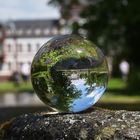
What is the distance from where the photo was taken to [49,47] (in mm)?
6629

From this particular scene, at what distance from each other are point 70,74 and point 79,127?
21.7 inches

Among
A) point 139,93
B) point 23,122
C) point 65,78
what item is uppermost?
point 65,78

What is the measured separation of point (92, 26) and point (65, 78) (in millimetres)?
30848

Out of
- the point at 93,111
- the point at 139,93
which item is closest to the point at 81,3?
the point at 139,93

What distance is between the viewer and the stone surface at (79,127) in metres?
6.00

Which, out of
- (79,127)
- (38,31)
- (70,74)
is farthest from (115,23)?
(38,31)

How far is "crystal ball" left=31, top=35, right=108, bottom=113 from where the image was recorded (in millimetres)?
6426

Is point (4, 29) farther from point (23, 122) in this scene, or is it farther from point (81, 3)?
point (23, 122)

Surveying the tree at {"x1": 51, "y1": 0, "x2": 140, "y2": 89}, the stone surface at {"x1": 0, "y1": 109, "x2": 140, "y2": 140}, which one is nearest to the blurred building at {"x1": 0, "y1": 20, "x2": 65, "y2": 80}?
the tree at {"x1": 51, "y1": 0, "x2": 140, "y2": 89}

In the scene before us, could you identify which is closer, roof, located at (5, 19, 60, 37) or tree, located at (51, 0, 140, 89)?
tree, located at (51, 0, 140, 89)

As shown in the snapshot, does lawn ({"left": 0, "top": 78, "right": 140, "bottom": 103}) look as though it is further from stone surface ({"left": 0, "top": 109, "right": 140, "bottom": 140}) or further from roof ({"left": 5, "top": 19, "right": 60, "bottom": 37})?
roof ({"left": 5, "top": 19, "right": 60, "bottom": 37})

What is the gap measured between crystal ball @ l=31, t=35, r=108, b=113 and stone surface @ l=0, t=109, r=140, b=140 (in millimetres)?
151

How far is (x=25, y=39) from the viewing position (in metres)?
152

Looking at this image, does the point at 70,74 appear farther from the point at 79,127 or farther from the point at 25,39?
the point at 25,39
